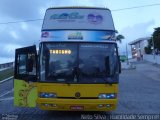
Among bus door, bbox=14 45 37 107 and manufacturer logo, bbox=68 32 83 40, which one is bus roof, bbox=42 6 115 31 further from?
bus door, bbox=14 45 37 107

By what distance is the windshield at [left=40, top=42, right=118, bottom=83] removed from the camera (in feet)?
45.3

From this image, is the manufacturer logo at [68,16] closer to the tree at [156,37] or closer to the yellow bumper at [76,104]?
the yellow bumper at [76,104]

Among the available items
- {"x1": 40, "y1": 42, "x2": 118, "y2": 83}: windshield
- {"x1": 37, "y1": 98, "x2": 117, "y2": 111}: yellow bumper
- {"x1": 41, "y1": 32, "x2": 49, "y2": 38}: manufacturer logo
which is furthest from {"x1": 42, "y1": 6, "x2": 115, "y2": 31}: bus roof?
{"x1": 37, "y1": 98, "x2": 117, "y2": 111}: yellow bumper

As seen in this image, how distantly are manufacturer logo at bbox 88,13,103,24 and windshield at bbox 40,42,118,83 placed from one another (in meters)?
0.86

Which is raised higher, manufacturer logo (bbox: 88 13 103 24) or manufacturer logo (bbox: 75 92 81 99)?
manufacturer logo (bbox: 88 13 103 24)

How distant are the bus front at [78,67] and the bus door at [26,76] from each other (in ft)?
0.97

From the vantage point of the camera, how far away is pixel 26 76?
46.1 ft

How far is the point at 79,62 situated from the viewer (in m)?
13.9

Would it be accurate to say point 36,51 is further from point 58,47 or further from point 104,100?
point 104,100

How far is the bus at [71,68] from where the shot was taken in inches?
539

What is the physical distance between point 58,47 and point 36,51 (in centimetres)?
72

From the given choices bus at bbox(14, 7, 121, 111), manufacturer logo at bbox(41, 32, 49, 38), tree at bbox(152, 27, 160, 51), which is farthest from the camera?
→ tree at bbox(152, 27, 160, 51)

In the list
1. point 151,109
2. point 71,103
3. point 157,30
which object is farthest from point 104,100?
point 157,30

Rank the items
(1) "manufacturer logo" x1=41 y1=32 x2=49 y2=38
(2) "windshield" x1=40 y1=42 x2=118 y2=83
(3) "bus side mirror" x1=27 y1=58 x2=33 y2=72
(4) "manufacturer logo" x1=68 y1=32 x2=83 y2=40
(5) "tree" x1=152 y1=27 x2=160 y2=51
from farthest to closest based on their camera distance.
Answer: (5) "tree" x1=152 y1=27 x2=160 y2=51
(1) "manufacturer logo" x1=41 y1=32 x2=49 y2=38
(4) "manufacturer logo" x1=68 y1=32 x2=83 y2=40
(2) "windshield" x1=40 y1=42 x2=118 y2=83
(3) "bus side mirror" x1=27 y1=58 x2=33 y2=72
